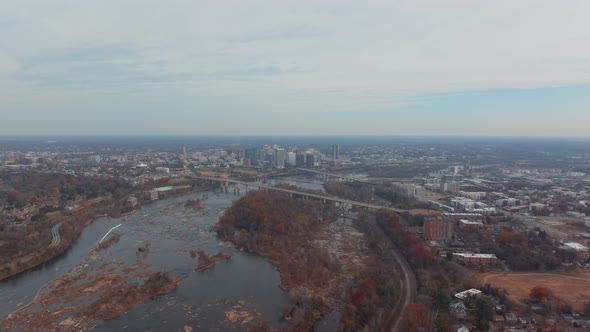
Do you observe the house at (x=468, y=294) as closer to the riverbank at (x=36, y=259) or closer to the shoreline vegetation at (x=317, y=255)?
the shoreline vegetation at (x=317, y=255)

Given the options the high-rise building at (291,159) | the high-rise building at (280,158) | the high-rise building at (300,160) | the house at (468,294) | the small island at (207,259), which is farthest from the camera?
the high-rise building at (291,159)

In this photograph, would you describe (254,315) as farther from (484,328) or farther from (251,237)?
(251,237)

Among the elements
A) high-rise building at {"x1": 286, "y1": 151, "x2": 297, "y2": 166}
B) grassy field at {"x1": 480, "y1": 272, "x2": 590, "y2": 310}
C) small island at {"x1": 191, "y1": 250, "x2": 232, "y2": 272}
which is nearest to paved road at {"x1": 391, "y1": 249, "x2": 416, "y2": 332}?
grassy field at {"x1": 480, "y1": 272, "x2": 590, "y2": 310}

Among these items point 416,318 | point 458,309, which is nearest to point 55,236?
point 416,318

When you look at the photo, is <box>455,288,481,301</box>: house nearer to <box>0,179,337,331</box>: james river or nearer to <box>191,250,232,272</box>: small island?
<box>0,179,337,331</box>: james river

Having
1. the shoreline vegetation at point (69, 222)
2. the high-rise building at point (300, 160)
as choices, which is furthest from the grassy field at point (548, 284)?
the high-rise building at point (300, 160)

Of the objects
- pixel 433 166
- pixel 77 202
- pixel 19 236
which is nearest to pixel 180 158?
pixel 77 202
